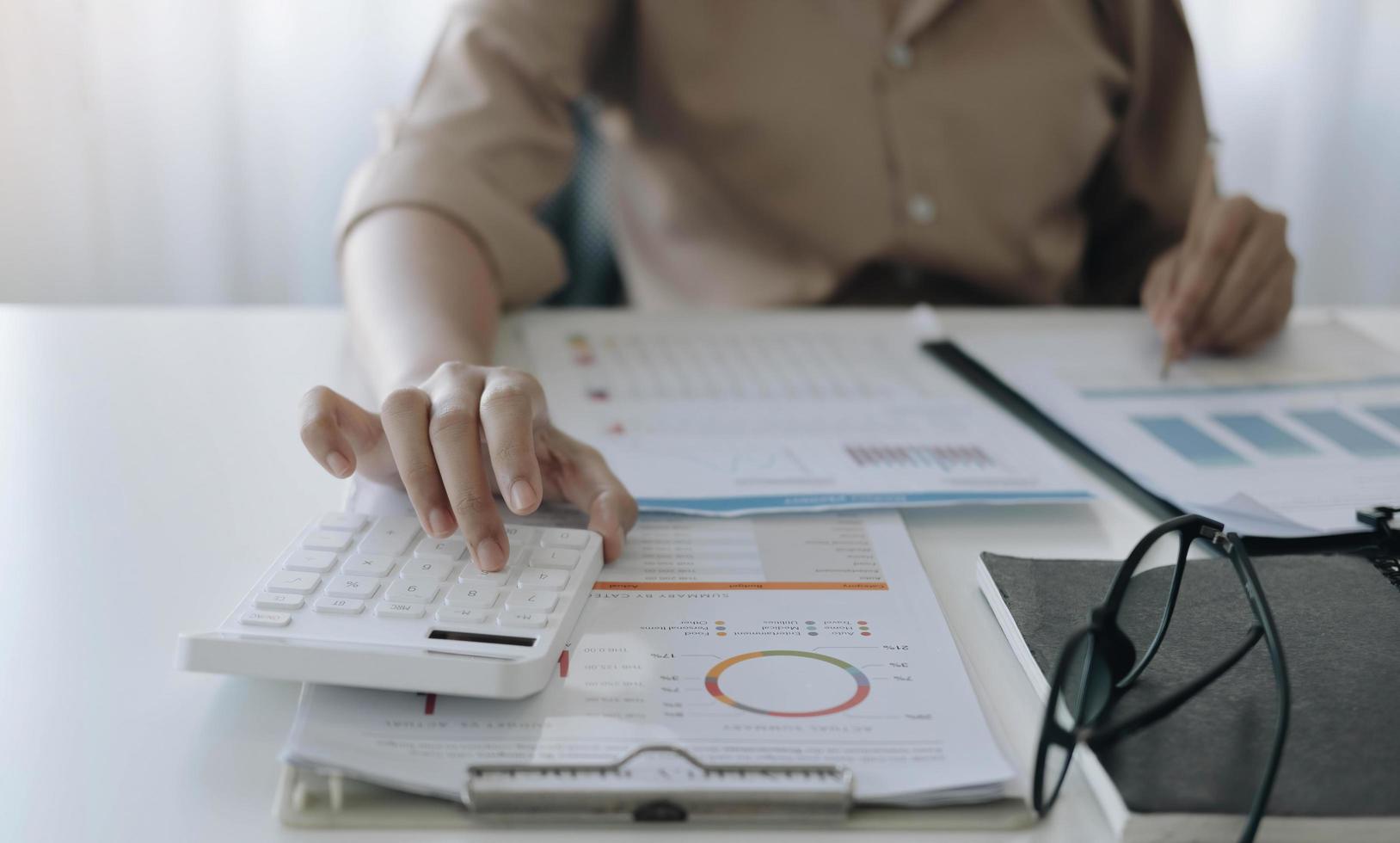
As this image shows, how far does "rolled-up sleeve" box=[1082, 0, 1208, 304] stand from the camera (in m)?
0.95

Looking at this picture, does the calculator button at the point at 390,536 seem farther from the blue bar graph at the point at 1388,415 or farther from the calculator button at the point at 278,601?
the blue bar graph at the point at 1388,415

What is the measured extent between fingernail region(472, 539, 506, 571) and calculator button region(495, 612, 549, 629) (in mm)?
32

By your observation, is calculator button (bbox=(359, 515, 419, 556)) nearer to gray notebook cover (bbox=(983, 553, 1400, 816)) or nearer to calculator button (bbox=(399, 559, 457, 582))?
calculator button (bbox=(399, 559, 457, 582))

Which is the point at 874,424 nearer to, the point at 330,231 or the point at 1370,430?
the point at 1370,430

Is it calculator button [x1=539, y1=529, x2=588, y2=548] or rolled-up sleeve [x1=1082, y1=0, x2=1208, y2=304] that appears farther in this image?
rolled-up sleeve [x1=1082, y1=0, x2=1208, y2=304]

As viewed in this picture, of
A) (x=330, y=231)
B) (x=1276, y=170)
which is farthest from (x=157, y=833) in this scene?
(x=1276, y=170)

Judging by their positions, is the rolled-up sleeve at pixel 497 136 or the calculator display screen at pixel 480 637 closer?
the calculator display screen at pixel 480 637

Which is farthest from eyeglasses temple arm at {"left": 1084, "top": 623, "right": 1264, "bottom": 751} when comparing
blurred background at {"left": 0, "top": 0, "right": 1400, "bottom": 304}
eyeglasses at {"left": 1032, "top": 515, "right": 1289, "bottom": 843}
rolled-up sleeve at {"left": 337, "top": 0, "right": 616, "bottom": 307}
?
blurred background at {"left": 0, "top": 0, "right": 1400, "bottom": 304}

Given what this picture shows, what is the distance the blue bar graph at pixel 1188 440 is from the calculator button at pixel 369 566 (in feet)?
1.34

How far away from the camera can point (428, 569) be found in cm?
41

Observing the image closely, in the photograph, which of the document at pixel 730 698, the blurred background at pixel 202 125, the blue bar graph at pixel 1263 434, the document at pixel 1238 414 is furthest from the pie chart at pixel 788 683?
the blurred background at pixel 202 125

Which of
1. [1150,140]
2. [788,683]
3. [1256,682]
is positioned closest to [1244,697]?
[1256,682]

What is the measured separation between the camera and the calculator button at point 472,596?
0.38 m

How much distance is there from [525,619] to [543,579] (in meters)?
0.03
